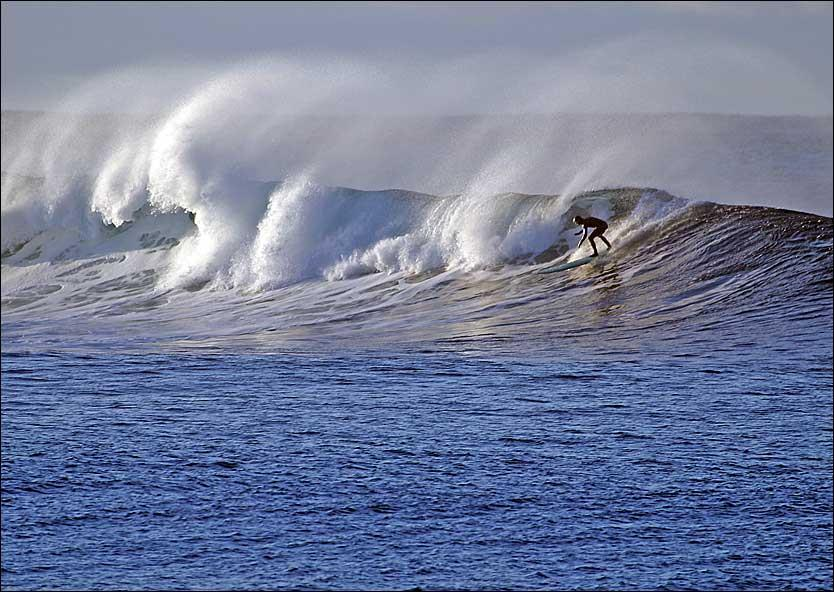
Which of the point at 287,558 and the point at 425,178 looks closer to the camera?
the point at 287,558

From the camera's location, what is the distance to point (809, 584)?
18.7ft

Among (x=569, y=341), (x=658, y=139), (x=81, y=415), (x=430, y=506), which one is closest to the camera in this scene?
(x=430, y=506)

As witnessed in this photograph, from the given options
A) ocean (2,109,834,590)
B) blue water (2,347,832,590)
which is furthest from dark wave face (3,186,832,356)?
blue water (2,347,832,590)

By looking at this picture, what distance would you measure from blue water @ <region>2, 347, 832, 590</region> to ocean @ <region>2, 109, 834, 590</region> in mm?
28

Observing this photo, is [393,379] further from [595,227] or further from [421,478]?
[595,227]

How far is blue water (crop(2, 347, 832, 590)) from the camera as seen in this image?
5.88m

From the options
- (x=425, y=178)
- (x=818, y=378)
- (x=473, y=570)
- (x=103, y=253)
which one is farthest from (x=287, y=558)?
(x=425, y=178)

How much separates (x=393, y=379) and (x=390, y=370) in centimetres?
49

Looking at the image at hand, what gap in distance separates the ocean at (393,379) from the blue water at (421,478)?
28 millimetres

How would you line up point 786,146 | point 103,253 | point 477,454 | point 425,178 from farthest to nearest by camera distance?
point 786,146
point 425,178
point 103,253
point 477,454

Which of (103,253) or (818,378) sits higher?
(103,253)

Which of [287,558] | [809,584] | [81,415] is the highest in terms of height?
[81,415]

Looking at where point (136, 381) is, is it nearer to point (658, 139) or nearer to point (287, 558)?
point (287, 558)

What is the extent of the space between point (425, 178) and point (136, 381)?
12903 mm
